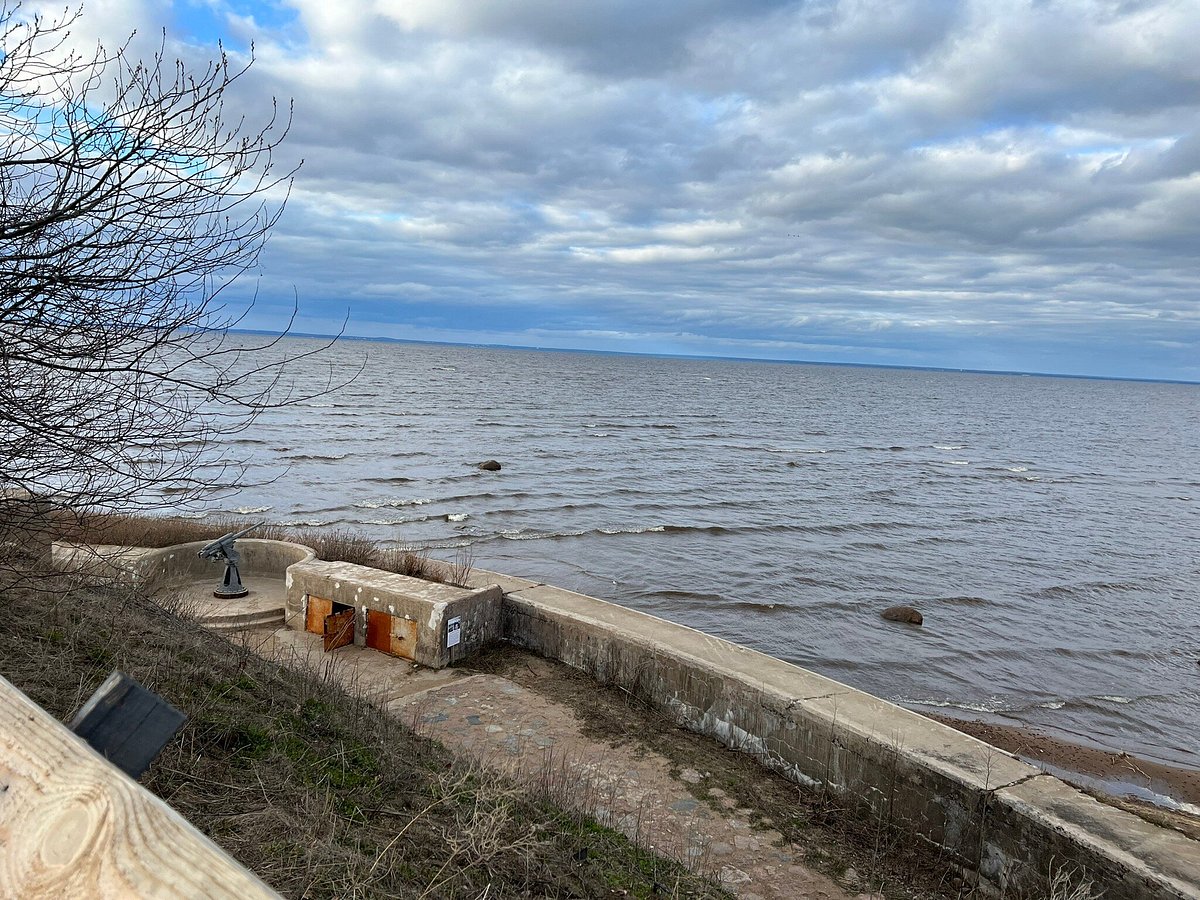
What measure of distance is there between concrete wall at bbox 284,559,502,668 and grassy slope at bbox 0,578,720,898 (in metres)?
2.15

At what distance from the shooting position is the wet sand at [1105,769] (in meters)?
9.53

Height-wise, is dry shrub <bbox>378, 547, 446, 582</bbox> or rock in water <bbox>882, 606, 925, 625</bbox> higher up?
dry shrub <bbox>378, 547, 446, 582</bbox>

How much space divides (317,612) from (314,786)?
5.45m

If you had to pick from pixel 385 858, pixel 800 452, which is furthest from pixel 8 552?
pixel 800 452

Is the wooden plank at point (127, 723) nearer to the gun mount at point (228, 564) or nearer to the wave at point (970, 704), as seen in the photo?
the gun mount at point (228, 564)

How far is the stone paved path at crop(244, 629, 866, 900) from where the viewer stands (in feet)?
17.7

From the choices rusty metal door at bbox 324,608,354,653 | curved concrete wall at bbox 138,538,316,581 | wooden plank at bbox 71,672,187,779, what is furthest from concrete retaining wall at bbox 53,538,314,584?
wooden plank at bbox 71,672,187,779

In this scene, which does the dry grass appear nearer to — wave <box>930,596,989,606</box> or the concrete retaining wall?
the concrete retaining wall

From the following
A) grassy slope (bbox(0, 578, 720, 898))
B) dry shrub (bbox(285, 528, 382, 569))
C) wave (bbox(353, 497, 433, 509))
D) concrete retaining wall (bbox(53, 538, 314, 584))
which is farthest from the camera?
wave (bbox(353, 497, 433, 509))

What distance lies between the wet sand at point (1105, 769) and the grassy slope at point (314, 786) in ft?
22.9

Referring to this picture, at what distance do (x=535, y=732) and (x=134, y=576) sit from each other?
5.43 metres

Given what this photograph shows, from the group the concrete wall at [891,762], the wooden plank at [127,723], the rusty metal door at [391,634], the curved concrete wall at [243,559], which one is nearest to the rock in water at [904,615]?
the concrete wall at [891,762]

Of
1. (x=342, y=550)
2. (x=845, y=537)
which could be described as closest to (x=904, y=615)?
(x=845, y=537)

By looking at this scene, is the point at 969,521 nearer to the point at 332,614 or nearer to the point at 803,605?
the point at 803,605
